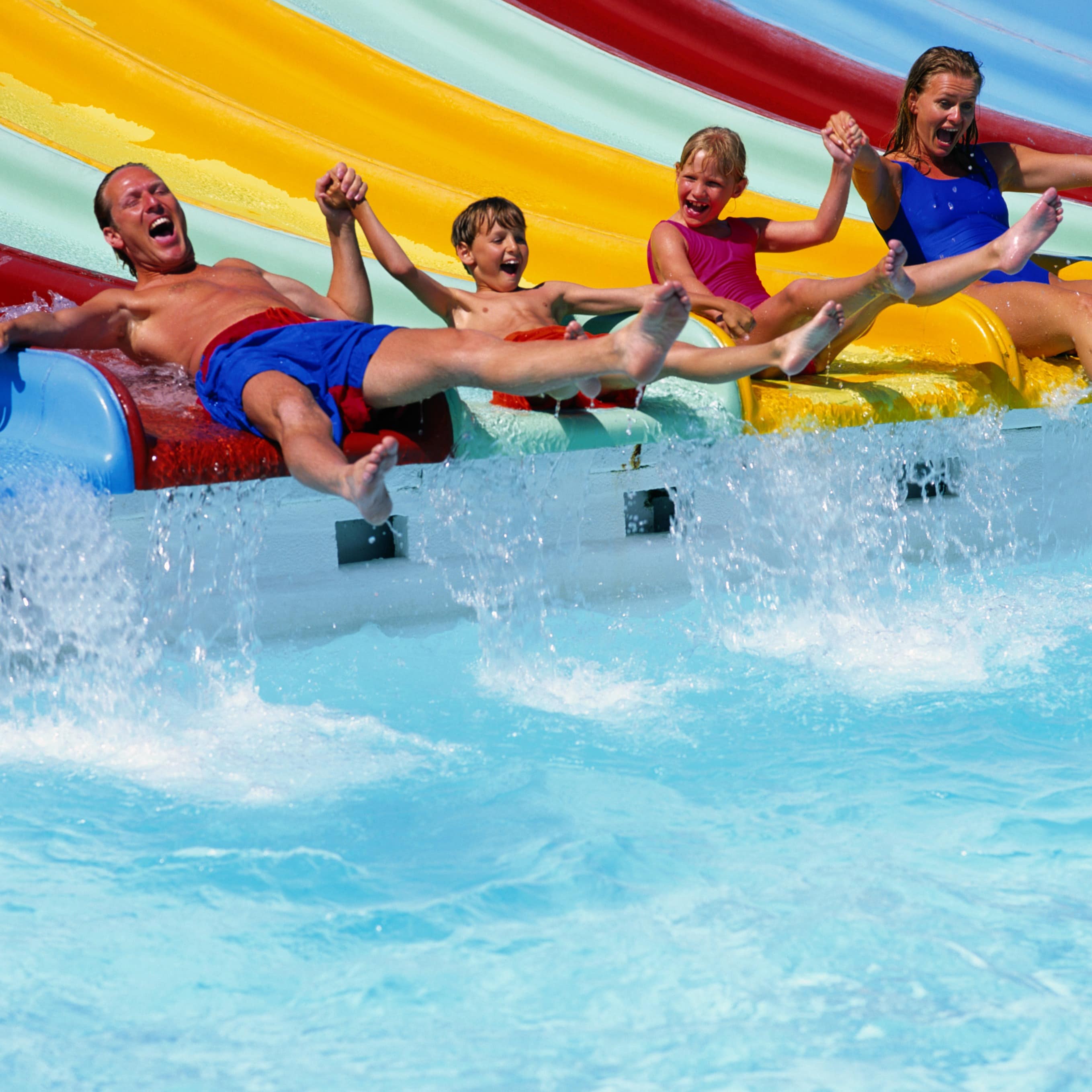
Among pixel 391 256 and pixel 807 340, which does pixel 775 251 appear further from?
pixel 807 340

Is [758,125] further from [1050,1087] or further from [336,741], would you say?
[1050,1087]

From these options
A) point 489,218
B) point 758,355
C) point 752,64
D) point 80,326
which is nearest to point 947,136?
point 489,218

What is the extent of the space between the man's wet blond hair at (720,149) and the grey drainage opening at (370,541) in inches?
39.9

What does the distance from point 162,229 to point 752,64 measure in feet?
9.90

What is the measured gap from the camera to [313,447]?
1722 mm

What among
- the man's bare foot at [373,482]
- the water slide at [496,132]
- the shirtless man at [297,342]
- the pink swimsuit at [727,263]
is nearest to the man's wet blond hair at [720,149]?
the pink swimsuit at [727,263]

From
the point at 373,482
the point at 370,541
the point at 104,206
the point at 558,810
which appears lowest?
the point at 558,810

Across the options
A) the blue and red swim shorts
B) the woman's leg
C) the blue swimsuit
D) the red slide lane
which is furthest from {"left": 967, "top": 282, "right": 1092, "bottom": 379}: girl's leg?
the red slide lane

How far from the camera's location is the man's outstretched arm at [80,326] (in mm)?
1902

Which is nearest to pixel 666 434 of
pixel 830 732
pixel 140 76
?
pixel 830 732

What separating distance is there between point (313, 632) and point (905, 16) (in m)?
4.25

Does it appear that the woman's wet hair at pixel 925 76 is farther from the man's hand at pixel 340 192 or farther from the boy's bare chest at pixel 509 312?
the man's hand at pixel 340 192

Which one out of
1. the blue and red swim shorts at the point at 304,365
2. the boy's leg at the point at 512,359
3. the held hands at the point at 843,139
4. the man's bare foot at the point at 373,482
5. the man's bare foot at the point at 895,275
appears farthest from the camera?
the held hands at the point at 843,139

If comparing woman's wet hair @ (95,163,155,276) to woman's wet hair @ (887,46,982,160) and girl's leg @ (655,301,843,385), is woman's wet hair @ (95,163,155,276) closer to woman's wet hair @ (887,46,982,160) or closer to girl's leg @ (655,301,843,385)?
girl's leg @ (655,301,843,385)
